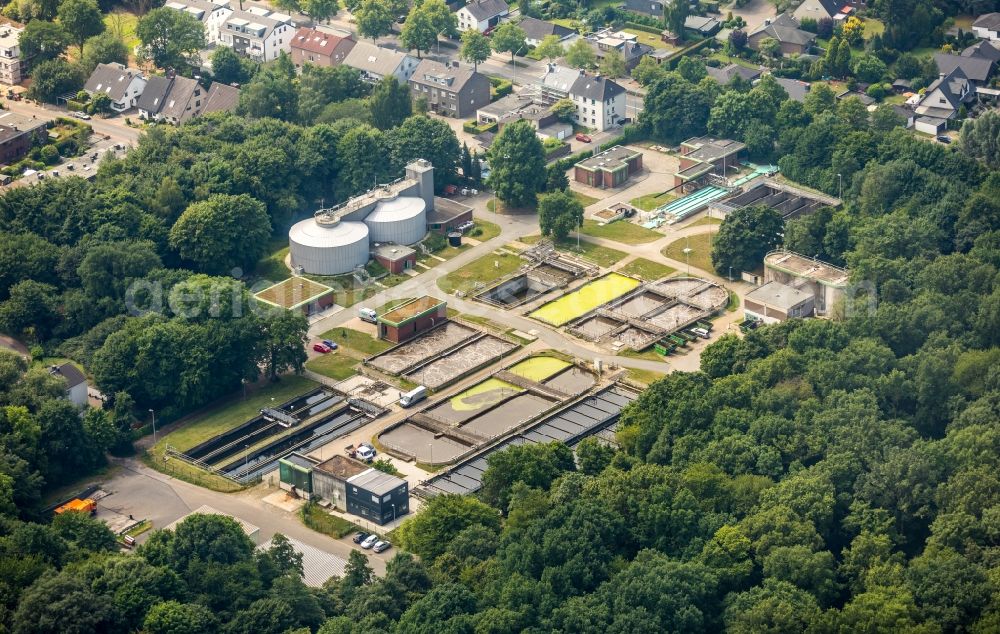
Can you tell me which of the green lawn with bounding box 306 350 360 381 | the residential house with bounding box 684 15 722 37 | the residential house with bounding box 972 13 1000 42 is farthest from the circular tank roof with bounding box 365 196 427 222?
the residential house with bounding box 972 13 1000 42

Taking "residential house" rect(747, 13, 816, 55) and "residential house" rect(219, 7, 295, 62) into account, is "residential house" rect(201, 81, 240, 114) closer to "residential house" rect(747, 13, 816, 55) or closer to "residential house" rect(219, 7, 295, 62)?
"residential house" rect(219, 7, 295, 62)

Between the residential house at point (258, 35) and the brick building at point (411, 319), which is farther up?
the residential house at point (258, 35)

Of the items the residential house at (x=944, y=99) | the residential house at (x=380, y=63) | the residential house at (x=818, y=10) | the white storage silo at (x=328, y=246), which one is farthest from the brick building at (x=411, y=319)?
the residential house at (x=818, y=10)

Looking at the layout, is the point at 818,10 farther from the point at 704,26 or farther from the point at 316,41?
the point at 316,41

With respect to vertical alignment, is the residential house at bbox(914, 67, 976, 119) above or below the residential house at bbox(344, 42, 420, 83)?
below

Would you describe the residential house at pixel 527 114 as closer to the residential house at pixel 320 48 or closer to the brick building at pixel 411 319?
the residential house at pixel 320 48
